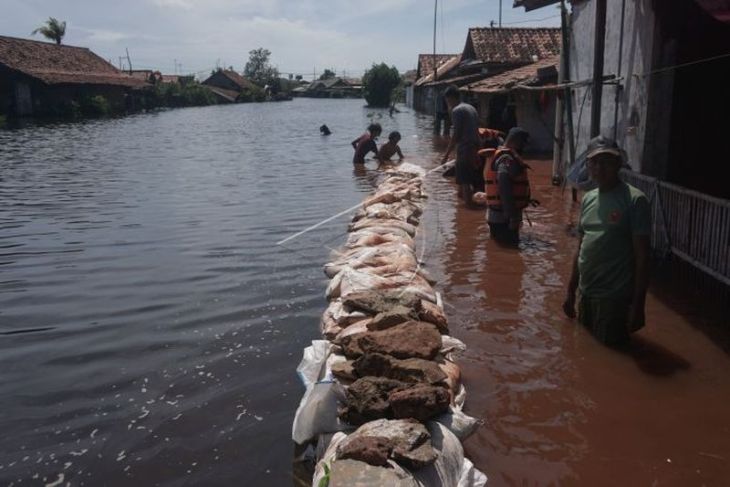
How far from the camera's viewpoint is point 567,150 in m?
9.07

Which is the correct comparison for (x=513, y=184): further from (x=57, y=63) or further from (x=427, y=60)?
(x=57, y=63)

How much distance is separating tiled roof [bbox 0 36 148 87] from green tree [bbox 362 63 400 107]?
19627mm

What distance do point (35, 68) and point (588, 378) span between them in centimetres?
3685

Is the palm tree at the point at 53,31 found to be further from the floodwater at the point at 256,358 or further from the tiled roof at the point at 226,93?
the floodwater at the point at 256,358

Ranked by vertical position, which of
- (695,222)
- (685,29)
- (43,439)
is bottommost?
(43,439)

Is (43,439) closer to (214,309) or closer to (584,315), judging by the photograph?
(214,309)

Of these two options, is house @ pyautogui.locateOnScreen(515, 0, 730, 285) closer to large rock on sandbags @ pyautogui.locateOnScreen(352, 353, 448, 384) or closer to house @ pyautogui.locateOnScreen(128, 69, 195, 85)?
large rock on sandbags @ pyautogui.locateOnScreen(352, 353, 448, 384)

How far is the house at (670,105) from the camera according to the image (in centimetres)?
478

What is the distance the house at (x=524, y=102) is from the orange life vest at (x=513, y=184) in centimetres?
599

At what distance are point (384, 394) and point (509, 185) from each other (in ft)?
11.8

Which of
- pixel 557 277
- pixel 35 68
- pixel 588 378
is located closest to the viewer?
pixel 588 378

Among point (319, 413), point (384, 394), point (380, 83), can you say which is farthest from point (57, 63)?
point (384, 394)

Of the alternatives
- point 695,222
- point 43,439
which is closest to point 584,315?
point 695,222

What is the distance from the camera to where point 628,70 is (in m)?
6.28
